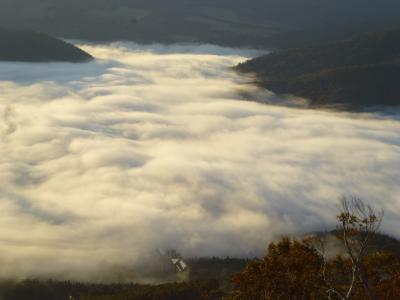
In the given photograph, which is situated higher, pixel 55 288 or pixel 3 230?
pixel 3 230

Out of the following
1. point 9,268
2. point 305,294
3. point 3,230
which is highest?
point 3,230

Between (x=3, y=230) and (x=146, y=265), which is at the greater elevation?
(x=3, y=230)

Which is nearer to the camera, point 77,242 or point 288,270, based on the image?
point 288,270

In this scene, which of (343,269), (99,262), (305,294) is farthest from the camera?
(99,262)

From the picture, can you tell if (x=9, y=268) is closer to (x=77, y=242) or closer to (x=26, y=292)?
(x=26, y=292)

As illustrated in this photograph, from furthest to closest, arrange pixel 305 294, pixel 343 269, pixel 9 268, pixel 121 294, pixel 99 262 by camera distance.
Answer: pixel 99 262 → pixel 9 268 → pixel 121 294 → pixel 343 269 → pixel 305 294

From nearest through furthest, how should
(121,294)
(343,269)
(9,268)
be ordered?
(343,269), (121,294), (9,268)

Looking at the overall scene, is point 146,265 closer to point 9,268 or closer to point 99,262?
point 99,262

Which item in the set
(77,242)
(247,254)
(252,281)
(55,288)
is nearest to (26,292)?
(55,288)

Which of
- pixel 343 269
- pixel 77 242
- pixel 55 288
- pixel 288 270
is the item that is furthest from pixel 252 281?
pixel 77 242
